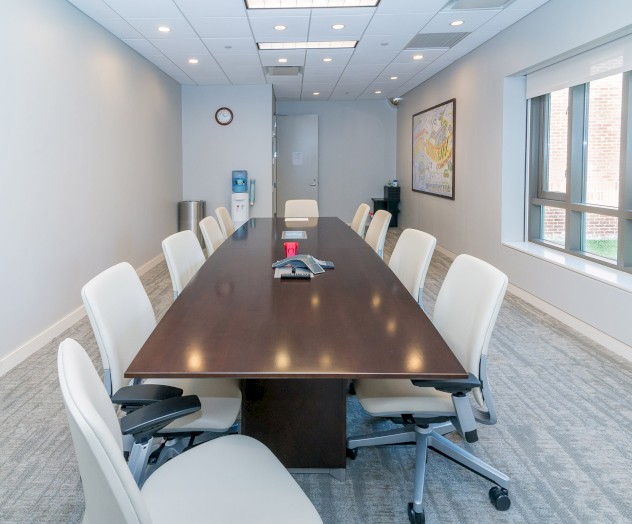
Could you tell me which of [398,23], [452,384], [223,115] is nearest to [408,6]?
[398,23]

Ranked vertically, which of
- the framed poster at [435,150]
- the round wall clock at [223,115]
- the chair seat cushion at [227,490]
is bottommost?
the chair seat cushion at [227,490]

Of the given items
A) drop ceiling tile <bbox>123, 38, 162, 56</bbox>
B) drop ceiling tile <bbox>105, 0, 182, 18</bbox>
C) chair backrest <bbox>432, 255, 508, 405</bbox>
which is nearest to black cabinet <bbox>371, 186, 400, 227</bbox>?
drop ceiling tile <bbox>123, 38, 162, 56</bbox>

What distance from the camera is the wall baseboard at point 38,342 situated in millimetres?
3277

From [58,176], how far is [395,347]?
11.0ft

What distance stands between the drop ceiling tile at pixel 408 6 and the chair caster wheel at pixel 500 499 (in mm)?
3638

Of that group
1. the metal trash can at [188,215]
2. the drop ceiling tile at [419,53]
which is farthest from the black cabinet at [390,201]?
the metal trash can at [188,215]

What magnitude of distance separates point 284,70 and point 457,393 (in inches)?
245

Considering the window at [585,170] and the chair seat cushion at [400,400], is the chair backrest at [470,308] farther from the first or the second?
the window at [585,170]

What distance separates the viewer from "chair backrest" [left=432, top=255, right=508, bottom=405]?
1.77 meters

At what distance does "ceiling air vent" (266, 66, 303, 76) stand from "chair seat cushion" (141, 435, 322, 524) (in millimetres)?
6179

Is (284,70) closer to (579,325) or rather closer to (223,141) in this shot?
(223,141)

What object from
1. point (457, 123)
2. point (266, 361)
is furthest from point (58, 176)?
point (457, 123)

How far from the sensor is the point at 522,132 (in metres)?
5.25

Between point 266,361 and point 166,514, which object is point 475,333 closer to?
point 266,361
